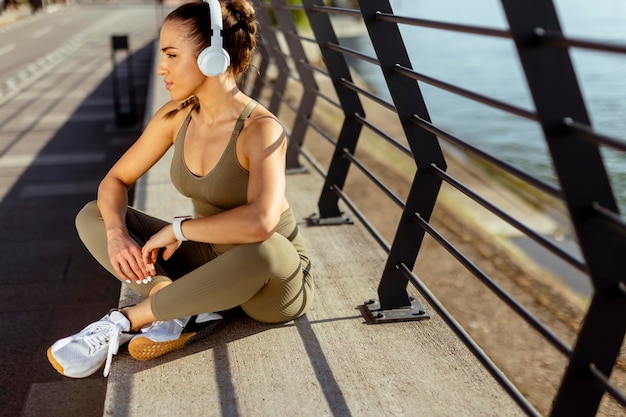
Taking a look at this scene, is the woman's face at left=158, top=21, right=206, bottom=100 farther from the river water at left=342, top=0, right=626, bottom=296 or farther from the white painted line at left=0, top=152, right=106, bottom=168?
the white painted line at left=0, top=152, right=106, bottom=168

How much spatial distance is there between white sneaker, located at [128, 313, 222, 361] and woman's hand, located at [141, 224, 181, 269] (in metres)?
0.25

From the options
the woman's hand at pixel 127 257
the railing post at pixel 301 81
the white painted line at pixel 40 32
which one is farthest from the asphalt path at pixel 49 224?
the white painted line at pixel 40 32

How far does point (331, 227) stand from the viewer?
462cm

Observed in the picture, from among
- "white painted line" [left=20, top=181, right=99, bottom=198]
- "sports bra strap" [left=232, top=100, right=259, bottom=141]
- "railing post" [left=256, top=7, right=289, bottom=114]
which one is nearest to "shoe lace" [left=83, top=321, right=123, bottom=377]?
"sports bra strap" [left=232, top=100, right=259, bottom=141]

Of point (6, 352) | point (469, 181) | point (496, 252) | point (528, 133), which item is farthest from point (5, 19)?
point (6, 352)

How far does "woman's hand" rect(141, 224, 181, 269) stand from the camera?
2.94 metres

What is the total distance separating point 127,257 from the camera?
2.99 metres

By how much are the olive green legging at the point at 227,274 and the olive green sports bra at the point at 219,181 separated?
0.57ft

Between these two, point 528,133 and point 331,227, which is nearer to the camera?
point 331,227

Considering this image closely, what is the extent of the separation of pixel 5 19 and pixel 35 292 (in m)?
38.9

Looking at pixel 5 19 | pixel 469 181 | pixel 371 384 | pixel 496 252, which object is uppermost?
pixel 371 384

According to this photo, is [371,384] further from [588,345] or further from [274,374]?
[588,345]

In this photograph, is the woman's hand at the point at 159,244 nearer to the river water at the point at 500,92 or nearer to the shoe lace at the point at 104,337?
the shoe lace at the point at 104,337

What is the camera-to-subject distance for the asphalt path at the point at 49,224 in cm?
333
